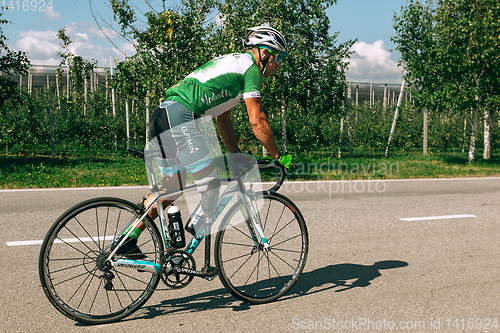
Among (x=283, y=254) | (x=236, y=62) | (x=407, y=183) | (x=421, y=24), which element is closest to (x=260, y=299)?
(x=283, y=254)

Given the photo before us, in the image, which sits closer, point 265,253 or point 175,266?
point 175,266

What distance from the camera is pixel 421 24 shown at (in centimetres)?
1961

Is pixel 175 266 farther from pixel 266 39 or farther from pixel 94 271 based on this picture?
Answer: pixel 266 39

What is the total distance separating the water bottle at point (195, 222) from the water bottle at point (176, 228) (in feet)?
0.35

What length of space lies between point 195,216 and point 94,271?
36.0 inches

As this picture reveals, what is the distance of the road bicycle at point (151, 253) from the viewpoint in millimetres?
2941

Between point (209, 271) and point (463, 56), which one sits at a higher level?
point (463, 56)

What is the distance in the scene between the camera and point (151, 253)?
310 centimetres

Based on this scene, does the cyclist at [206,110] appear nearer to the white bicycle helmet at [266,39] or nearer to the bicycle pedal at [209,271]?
the white bicycle helmet at [266,39]

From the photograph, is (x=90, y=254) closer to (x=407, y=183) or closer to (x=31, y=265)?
(x=31, y=265)

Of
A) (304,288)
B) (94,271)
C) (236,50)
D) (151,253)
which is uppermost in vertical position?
(236,50)

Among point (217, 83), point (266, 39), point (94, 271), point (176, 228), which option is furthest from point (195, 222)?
point (266, 39)

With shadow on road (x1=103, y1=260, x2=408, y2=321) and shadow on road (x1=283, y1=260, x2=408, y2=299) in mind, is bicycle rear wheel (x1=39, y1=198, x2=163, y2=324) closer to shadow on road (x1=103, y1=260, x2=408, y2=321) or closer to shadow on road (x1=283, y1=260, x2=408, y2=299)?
shadow on road (x1=103, y1=260, x2=408, y2=321)

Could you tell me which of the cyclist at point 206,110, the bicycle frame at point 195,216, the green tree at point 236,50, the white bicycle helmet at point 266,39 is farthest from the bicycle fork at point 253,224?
the green tree at point 236,50
